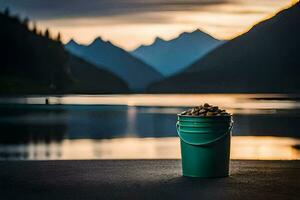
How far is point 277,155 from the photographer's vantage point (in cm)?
2300

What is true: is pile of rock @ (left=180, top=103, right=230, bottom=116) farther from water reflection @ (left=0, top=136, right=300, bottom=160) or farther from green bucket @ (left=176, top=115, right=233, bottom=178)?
water reflection @ (left=0, top=136, right=300, bottom=160)

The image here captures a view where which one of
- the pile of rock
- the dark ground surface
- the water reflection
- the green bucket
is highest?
the pile of rock

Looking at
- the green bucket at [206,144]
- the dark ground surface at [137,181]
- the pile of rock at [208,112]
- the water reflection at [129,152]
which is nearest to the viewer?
the dark ground surface at [137,181]

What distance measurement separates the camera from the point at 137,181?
11.3 m

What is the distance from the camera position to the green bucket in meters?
11.8

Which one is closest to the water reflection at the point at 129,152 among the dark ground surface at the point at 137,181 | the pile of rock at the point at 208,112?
the dark ground surface at the point at 137,181

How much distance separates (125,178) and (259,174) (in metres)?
2.47

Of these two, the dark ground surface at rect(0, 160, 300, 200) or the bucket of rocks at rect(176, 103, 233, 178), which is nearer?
the dark ground surface at rect(0, 160, 300, 200)

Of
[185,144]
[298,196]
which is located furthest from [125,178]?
[298,196]

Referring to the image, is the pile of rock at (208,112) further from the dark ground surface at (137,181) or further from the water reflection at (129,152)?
the water reflection at (129,152)

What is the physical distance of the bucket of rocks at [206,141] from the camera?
38.7 ft

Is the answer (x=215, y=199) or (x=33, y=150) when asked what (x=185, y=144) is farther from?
(x=33, y=150)

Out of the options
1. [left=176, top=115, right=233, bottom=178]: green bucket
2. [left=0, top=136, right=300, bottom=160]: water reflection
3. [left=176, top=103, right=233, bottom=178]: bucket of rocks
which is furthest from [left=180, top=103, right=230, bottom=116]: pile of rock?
[left=0, top=136, right=300, bottom=160]: water reflection

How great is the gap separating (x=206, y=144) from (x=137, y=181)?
4.68 ft
